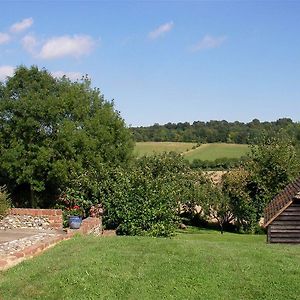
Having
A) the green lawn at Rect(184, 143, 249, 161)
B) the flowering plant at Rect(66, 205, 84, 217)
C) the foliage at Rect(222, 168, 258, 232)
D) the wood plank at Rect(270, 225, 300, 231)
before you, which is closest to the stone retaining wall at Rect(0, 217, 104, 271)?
the flowering plant at Rect(66, 205, 84, 217)

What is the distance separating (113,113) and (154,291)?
2449 cm

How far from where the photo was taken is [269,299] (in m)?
9.23

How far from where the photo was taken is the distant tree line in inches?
3012

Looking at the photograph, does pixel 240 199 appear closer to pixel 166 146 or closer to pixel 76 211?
pixel 76 211

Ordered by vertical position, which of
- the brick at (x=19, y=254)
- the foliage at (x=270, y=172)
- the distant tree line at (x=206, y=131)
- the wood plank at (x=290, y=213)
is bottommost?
the brick at (x=19, y=254)

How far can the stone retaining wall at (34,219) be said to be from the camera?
18.7 metres

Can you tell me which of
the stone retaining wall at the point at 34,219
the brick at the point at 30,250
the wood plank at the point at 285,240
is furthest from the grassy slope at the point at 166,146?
the brick at the point at 30,250

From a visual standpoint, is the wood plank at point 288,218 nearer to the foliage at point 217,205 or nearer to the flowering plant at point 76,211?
the flowering plant at point 76,211

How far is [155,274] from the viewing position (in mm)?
10391

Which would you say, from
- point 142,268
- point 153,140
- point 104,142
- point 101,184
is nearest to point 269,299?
point 142,268

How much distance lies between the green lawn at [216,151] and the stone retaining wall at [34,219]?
47297 mm

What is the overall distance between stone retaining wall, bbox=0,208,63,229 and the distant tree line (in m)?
53.9

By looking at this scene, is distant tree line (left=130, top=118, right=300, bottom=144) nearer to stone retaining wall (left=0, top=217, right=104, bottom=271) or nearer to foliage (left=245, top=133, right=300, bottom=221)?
foliage (left=245, top=133, right=300, bottom=221)

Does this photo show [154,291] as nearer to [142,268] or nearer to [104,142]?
[142,268]
